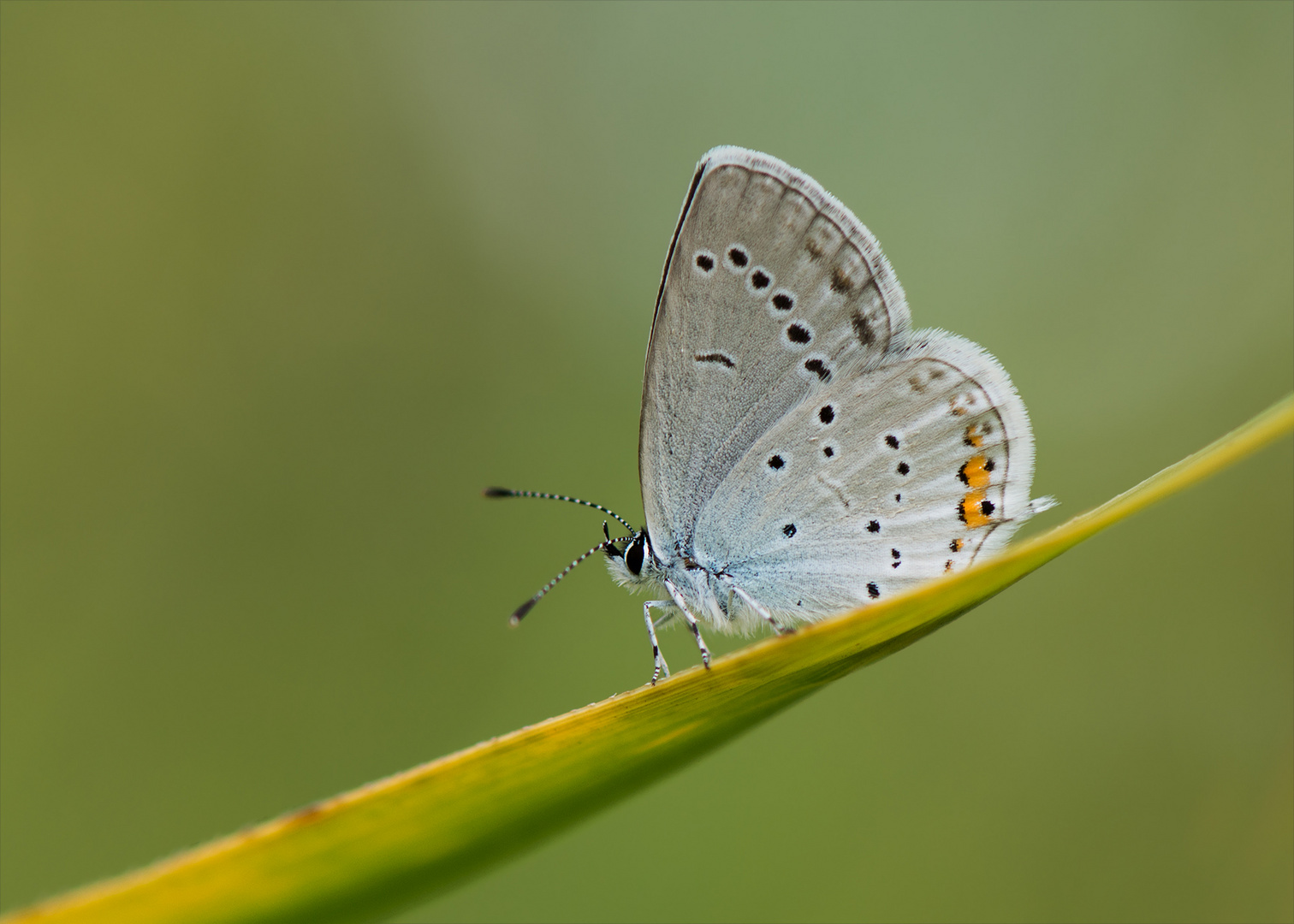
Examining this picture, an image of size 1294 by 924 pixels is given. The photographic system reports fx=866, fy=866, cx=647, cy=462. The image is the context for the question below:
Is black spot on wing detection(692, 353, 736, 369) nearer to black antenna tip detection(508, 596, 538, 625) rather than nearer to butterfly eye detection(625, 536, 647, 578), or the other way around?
butterfly eye detection(625, 536, 647, 578)

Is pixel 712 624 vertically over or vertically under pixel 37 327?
under

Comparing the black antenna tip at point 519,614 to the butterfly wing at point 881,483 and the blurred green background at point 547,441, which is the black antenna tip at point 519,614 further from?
the blurred green background at point 547,441

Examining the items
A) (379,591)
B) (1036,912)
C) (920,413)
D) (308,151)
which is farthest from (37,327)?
(1036,912)

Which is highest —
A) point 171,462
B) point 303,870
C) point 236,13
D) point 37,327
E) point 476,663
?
point 236,13

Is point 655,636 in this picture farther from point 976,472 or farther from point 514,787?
point 514,787

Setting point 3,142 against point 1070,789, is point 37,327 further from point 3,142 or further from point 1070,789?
point 1070,789

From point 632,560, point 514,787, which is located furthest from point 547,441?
point 514,787
